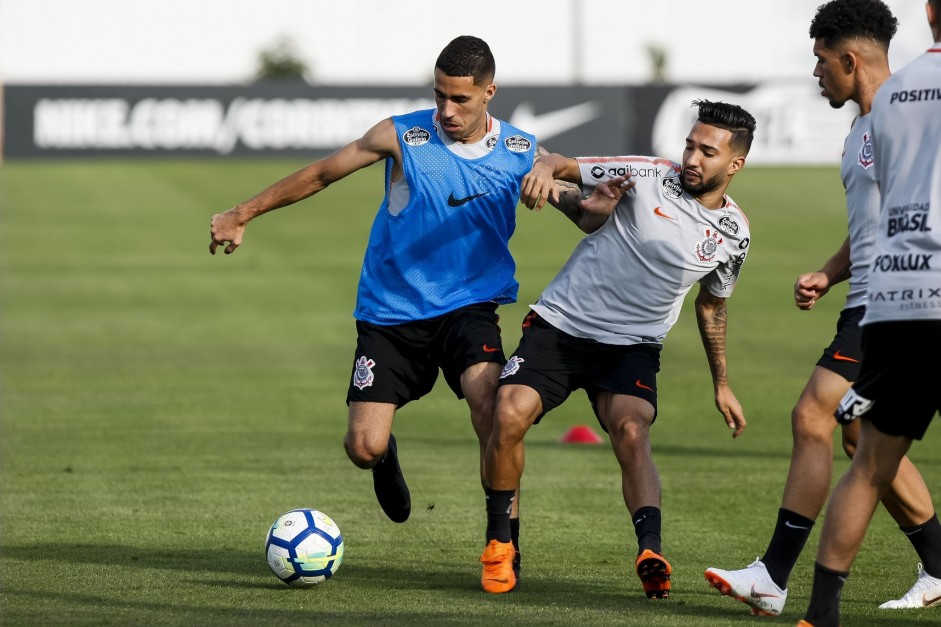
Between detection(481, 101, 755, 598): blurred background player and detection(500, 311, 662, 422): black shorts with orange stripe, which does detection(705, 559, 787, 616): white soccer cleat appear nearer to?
detection(481, 101, 755, 598): blurred background player

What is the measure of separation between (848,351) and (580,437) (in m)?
5.52

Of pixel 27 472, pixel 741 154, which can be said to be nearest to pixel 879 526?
pixel 741 154

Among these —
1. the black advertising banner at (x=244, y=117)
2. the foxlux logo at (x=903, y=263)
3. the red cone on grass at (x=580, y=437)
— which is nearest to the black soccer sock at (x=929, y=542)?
the foxlux logo at (x=903, y=263)

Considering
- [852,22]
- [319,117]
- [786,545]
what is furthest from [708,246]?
[319,117]

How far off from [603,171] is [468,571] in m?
2.07

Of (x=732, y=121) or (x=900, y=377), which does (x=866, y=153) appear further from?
(x=900, y=377)

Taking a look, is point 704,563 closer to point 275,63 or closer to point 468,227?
point 468,227

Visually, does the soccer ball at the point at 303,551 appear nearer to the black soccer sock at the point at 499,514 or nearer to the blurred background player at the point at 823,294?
the black soccer sock at the point at 499,514

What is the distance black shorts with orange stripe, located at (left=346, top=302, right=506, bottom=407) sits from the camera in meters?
7.59

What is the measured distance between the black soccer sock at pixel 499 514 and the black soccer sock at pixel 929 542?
1.80 m

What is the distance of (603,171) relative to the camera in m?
7.36

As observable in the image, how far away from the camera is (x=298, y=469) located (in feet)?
34.5

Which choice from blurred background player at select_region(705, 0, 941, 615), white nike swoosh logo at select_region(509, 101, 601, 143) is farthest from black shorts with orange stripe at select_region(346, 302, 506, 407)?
white nike swoosh logo at select_region(509, 101, 601, 143)

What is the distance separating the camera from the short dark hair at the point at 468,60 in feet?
24.1
